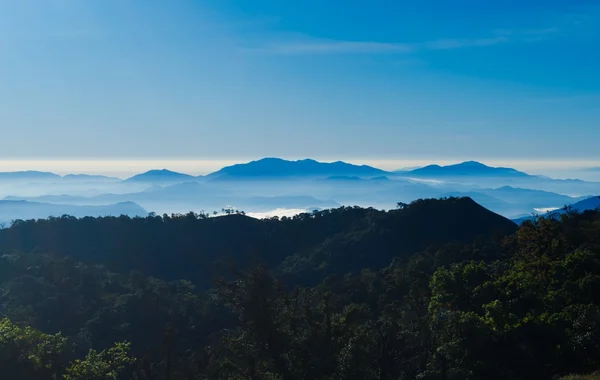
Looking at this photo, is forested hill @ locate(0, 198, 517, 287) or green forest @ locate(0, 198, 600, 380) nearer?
green forest @ locate(0, 198, 600, 380)

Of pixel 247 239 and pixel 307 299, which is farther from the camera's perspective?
pixel 247 239

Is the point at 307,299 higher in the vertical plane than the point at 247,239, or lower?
higher

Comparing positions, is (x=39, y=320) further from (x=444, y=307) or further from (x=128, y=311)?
(x=444, y=307)

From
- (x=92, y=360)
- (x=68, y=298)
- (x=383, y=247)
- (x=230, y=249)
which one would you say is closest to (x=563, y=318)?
(x=92, y=360)

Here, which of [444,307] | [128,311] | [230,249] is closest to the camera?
[444,307]
